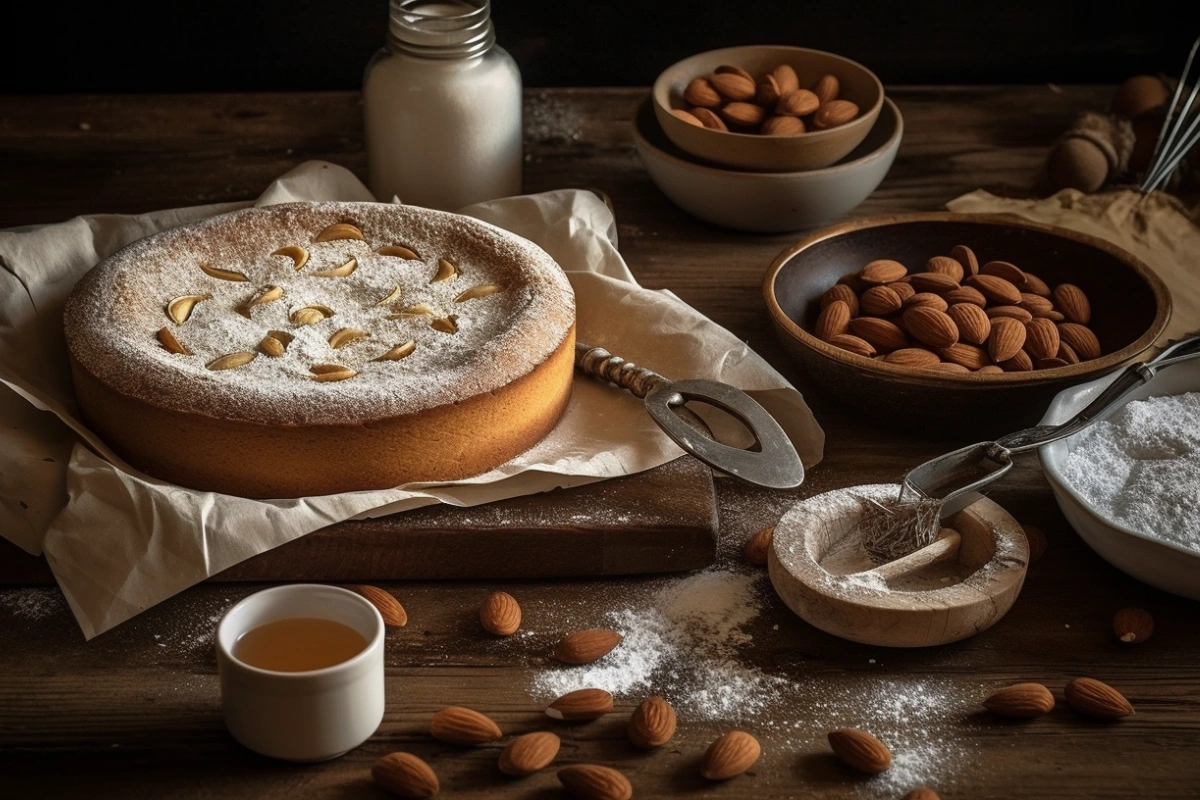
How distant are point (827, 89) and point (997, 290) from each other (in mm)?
432

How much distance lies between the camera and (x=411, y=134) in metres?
1.50

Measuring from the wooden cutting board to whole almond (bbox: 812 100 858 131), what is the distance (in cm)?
65

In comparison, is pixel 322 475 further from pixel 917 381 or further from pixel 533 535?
pixel 917 381

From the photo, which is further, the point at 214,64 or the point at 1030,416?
the point at 214,64

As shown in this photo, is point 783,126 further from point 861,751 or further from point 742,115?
point 861,751

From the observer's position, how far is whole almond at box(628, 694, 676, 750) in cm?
87

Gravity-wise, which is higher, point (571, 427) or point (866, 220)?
point (866, 220)

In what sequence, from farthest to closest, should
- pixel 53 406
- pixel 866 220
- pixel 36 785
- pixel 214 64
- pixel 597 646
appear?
1. pixel 214 64
2. pixel 866 220
3. pixel 53 406
4. pixel 597 646
5. pixel 36 785

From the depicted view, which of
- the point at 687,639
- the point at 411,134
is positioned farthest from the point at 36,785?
the point at 411,134

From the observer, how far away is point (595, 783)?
0.83 m

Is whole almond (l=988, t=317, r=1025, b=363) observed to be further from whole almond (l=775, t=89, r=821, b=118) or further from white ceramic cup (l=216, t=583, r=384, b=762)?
white ceramic cup (l=216, t=583, r=384, b=762)

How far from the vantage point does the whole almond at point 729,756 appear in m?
0.84

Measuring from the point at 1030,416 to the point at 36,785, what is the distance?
2.84 ft

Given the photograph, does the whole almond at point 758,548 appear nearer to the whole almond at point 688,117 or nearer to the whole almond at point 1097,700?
the whole almond at point 1097,700
